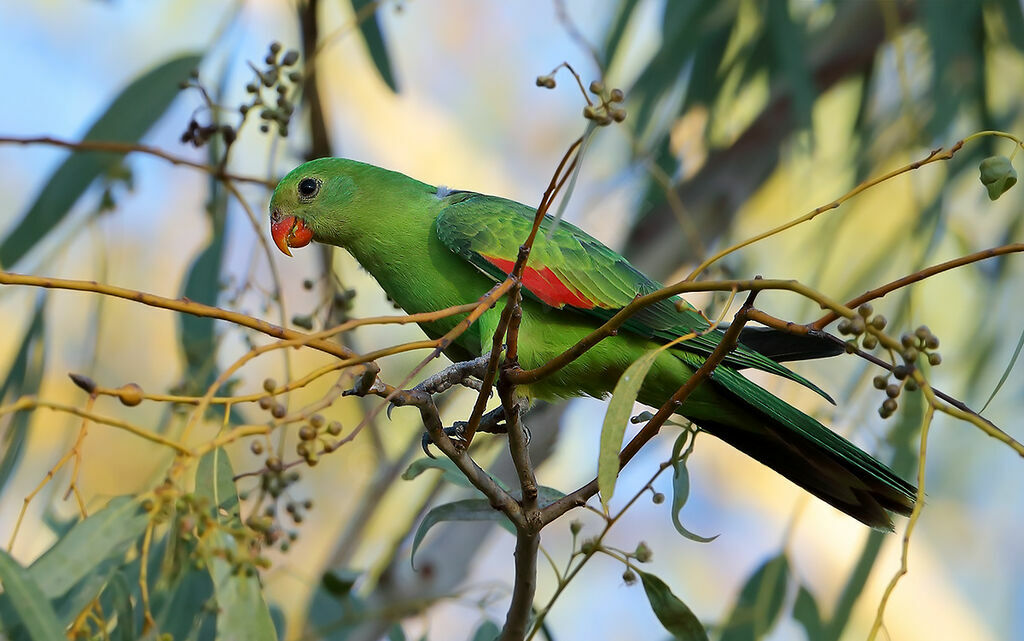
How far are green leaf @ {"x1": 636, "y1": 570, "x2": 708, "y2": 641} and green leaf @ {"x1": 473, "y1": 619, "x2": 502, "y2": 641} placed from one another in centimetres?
58

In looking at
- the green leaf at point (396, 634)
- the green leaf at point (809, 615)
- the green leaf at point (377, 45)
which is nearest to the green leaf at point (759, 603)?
the green leaf at point (809, 615)

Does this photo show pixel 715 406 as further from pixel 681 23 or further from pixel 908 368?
pixel 681 23

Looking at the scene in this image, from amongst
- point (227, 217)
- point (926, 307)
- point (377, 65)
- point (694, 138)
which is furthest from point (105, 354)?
point (926, 307)

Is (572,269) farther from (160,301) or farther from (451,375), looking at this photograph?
(160,301)

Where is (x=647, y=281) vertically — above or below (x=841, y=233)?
below

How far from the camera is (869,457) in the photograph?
2227mm

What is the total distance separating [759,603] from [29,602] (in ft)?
6.45

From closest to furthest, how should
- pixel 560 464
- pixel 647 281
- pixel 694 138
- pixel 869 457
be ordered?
pixel 869 457, pixel 647 281, pixel 694 138, pixel 560 464

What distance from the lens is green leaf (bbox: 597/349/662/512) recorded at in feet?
4.33

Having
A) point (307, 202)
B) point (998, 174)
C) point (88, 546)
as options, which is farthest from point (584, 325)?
point (88, 546)

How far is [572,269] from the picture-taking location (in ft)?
8.18

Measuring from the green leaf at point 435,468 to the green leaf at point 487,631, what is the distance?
0.51 meters

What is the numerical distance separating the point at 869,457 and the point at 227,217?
1926 mm

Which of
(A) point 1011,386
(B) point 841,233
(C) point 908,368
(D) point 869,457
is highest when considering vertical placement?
(B) point 841,233
